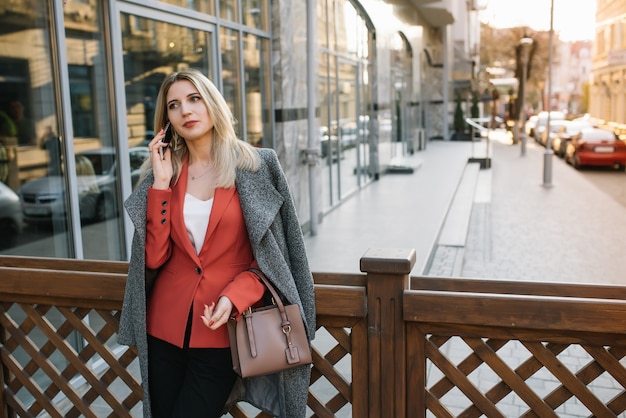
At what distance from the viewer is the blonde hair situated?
8.64 ft

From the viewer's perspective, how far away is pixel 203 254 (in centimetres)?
263

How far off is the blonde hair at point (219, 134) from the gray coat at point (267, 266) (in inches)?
1.8

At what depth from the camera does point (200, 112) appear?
2.65 metres

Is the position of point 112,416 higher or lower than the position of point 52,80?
lower

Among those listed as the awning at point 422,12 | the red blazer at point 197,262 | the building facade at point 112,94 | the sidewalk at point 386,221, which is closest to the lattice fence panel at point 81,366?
the red blazer at point 197,262

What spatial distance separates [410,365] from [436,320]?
0.26 metres

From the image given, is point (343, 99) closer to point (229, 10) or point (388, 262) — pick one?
point (229, 10)

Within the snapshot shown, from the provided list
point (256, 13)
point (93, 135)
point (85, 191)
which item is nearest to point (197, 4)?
point (256, 13)

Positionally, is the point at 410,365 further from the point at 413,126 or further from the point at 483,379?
the point at 413,126

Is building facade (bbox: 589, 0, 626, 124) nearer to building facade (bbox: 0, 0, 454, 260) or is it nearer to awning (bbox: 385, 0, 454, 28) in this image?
awning (bbox: 385, 0, 454, 28)

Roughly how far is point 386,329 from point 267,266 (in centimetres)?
61

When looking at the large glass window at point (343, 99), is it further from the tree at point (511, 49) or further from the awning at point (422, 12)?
the tree at point (511, 49)

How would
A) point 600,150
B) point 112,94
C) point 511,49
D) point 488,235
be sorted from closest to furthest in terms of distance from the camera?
point 112,94, point 488,235, point 600,150, point 511,49

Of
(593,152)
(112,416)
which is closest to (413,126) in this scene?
(593,152)
